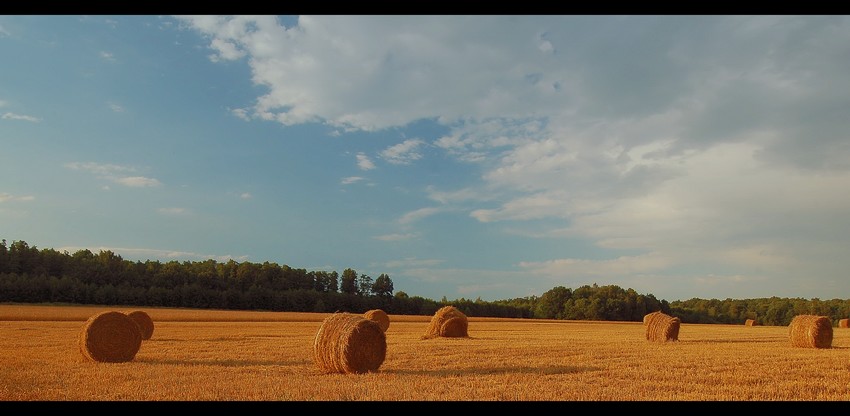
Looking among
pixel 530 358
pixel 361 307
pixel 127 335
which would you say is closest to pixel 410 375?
pixel 530 358

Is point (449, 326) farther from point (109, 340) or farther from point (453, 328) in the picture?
point (109, 340)

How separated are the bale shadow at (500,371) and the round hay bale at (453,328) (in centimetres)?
1189

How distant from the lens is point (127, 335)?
54.3 ft

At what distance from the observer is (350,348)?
13086 millimetres

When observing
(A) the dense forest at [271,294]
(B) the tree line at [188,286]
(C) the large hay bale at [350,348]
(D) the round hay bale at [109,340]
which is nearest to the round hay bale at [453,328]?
(C) the large hay bale at [350,348]

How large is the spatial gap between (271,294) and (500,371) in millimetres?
67569

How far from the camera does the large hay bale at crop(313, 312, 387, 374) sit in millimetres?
13078

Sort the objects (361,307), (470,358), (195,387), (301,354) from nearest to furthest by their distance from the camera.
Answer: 1. (195,387)
2. (470,358)
3. (301,354)
4. (361,307)

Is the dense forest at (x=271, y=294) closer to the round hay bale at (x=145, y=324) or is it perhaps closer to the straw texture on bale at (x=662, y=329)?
the round hay bale at (x=145, y=324)

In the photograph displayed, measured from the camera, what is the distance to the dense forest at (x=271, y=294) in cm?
6694

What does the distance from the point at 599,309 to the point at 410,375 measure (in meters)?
76.7

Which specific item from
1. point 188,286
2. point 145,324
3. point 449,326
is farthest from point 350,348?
point 188,286
